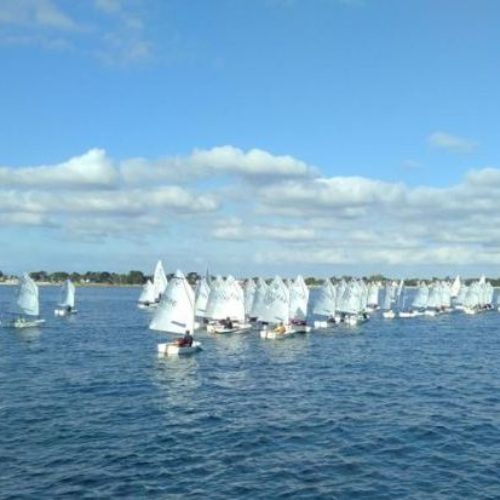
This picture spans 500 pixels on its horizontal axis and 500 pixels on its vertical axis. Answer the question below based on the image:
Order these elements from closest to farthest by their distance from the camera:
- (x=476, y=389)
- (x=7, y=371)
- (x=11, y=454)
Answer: (x=11, y=454), (x=476, y=389), (x=7, y=371)

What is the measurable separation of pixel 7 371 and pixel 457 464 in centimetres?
4551

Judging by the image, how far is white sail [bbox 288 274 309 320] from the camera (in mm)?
115569

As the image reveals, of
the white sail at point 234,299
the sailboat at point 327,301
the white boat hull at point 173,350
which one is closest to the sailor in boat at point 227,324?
the white sail at point 234,299

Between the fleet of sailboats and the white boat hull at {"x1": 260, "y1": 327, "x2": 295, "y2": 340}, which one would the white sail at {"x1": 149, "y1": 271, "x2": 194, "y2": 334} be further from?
the white boat hull at {"x1": 260, "y1": 327, "x2": 295, "y2": 340}

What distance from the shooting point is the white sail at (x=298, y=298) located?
11557 cm

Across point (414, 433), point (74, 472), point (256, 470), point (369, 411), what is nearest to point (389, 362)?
point (369, 411)

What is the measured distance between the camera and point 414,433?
44344mm

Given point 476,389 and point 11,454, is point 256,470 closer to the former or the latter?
point 11,454

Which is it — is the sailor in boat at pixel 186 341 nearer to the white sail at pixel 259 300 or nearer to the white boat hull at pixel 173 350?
the white boat hull at pixel 173 350

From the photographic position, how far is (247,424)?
46.5 meters

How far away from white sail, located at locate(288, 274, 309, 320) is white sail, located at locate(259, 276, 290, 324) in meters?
8.75

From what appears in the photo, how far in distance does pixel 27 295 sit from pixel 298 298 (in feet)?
147

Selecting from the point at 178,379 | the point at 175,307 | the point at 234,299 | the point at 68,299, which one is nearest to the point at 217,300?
the point at 234,299

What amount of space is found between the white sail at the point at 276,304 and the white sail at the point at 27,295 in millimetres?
38078
